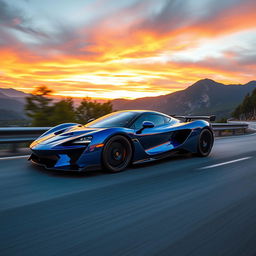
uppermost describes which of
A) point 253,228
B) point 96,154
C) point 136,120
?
point 136,120

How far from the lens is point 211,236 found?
249cm

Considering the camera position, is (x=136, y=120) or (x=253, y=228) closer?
(x=253, y=228)

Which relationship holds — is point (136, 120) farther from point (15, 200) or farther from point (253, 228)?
point (253, 228)

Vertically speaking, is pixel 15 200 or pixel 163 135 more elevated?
pixel 163 135

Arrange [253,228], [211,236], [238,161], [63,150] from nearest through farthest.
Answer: [211,236], [253,228], [63,150], [238,161]

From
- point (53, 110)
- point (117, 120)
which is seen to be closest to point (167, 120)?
point (117, 120)

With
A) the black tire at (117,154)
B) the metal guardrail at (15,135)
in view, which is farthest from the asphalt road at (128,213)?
the metal guardrail at (15,135)

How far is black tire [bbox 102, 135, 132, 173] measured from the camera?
15.5ft

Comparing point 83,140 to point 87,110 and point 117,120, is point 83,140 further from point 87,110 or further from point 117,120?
point 87,110

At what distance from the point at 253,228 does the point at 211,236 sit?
0.50 meters

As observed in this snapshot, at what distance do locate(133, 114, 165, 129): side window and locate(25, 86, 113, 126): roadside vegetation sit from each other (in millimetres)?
14904

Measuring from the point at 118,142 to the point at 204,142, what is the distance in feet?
8.94

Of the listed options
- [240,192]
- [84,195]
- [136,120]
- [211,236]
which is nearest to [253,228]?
[211,236]

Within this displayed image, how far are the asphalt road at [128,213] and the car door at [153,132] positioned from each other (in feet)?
1.91
